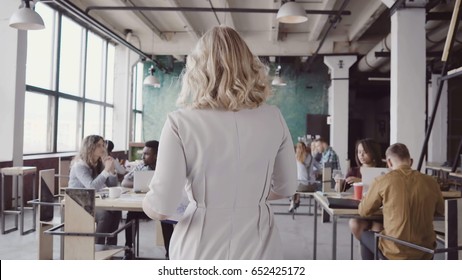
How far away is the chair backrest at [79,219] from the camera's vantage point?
2162 millimetres

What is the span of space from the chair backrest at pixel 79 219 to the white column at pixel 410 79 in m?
3.87

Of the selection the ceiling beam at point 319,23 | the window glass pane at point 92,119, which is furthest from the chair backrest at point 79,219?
the window glass pane at point 92,119

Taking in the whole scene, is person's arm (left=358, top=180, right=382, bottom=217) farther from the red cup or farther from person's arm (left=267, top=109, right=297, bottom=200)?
person's arm (left=267, top=109, right=297, bottom=200)

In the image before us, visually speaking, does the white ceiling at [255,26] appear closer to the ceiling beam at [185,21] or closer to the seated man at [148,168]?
the ceiling beam at [185,21]

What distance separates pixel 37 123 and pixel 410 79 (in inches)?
232

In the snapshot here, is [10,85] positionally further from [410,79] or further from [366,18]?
[366,18]

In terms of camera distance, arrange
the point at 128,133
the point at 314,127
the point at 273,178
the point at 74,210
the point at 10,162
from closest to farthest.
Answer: the point at 273,178 → the point at 74,210 → the point at 10,162 → the point at 128,133 → the point at 314,127

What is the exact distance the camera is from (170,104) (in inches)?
456

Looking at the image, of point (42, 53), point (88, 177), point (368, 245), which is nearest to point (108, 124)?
point (42, 53)

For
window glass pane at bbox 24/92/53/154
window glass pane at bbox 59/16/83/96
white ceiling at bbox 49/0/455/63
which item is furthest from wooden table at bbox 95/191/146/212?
window glass pane at bbox 59/16/83/96
